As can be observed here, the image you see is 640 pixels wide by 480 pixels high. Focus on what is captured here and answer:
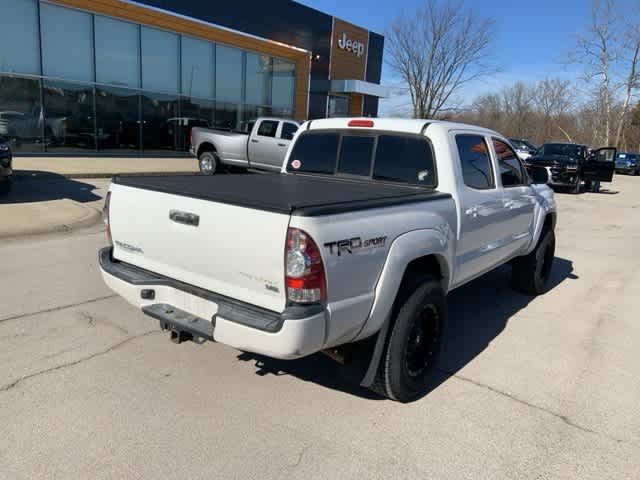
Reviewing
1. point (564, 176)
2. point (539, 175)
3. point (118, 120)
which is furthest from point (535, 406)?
point (118, 120)

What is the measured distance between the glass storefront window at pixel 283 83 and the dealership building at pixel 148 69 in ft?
0.17

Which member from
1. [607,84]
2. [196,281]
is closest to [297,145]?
[196,281]

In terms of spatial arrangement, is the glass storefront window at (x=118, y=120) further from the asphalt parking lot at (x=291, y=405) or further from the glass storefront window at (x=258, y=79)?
the asphalt parking lot at (x=291, y=405)

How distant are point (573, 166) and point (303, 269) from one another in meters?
19.2

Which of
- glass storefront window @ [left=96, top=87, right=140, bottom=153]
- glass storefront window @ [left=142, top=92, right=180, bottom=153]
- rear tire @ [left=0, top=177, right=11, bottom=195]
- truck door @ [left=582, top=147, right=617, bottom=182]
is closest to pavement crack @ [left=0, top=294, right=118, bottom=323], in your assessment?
rear tire @ [left=0, top=177, right=11, bottom=195]

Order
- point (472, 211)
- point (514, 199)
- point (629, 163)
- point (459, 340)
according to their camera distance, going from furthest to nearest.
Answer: point (629, 163) < point (514, 199) < point (459, 340) < point (472, 211)

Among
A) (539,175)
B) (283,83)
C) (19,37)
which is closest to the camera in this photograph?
(539,175)

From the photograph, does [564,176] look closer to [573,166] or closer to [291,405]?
[573,166]

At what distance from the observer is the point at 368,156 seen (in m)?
4.38

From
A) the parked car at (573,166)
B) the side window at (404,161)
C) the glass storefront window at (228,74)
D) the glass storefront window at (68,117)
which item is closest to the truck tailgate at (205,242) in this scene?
the side window at (404,161)

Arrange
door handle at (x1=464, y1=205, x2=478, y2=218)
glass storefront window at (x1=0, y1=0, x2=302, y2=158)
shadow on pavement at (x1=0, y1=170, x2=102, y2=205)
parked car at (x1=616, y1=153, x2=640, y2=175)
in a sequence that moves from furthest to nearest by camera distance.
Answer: parked car at (x1=616, y1=153, x2=640, y2=175) → glass storefront window at (x1=0, y1=0, x2=302, y2=158) → shadow on pavement at (x1=0, y1=170, x2=102, y2=205) → door handle at (x1=464, y1=205, x2=478, y2=218)

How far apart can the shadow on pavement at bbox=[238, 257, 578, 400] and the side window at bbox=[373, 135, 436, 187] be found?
148cm

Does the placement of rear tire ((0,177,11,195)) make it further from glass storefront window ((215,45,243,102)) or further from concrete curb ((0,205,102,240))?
glass storefront window ((215,45,243,102))

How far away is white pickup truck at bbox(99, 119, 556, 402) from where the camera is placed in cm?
263
